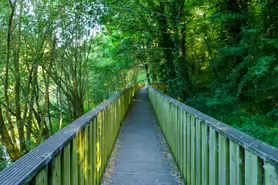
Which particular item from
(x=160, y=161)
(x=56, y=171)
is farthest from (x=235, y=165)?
(x=160, y=161)

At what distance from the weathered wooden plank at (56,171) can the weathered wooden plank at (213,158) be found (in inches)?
57.8

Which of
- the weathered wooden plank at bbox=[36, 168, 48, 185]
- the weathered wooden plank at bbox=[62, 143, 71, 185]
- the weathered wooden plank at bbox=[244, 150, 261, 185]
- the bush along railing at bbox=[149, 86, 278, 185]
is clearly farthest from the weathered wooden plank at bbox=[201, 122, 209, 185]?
the weathered wooden plank at bbox=[36, 168, 48, 185]

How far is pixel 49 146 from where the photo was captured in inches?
72.9

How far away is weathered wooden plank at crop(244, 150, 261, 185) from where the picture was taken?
1510 millimetres

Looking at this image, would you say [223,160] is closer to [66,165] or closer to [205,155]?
[205,155]

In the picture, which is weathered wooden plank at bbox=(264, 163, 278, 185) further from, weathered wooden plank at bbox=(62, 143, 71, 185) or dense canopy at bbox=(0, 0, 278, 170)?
dense canopy at bbox=(0, 0, 278, 170)

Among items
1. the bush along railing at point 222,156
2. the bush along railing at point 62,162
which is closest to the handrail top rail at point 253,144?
the bush along railing at point 222,156

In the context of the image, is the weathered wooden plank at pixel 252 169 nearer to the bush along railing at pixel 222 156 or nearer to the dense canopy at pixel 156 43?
the bush along railing at pixel 222 156

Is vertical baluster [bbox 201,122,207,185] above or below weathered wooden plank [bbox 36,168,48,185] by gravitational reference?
below

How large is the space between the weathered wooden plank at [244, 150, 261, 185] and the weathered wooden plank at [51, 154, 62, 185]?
4.59 ft

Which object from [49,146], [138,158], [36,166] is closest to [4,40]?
[138,158]

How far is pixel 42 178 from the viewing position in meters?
1.52

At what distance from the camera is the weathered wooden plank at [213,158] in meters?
2.33

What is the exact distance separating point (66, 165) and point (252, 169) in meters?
1.51
